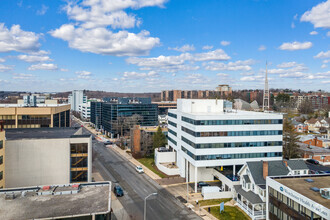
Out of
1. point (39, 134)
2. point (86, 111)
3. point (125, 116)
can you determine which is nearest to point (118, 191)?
point (39, 134)

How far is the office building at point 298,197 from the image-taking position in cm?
2598

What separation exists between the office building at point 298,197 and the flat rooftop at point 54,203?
2084cm

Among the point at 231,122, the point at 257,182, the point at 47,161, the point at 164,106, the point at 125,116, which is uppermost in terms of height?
the point at 231,122

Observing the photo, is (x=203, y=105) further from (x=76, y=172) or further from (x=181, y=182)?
(x=76, y=172)

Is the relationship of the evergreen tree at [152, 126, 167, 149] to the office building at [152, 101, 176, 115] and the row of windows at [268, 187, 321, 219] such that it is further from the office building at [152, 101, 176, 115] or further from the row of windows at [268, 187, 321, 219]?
the office building at [152, 101, 176, 115]

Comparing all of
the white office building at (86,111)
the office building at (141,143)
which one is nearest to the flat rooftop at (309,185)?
the office building at (141,143)

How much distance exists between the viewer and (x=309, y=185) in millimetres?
31906

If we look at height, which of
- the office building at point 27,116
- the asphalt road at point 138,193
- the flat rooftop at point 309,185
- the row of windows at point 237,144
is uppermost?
the office building at point 27,116

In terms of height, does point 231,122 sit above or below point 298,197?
above

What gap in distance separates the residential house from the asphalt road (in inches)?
328

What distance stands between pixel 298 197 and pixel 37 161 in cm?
3610

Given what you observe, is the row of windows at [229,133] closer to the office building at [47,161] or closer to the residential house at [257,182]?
the residential house at [257,182]

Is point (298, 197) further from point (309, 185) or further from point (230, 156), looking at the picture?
point (230, 156)

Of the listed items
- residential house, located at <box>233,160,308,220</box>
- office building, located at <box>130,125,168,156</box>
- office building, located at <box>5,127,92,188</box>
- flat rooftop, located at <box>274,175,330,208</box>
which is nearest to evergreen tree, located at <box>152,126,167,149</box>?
office building, located at <box>130,125,168,156</box>
